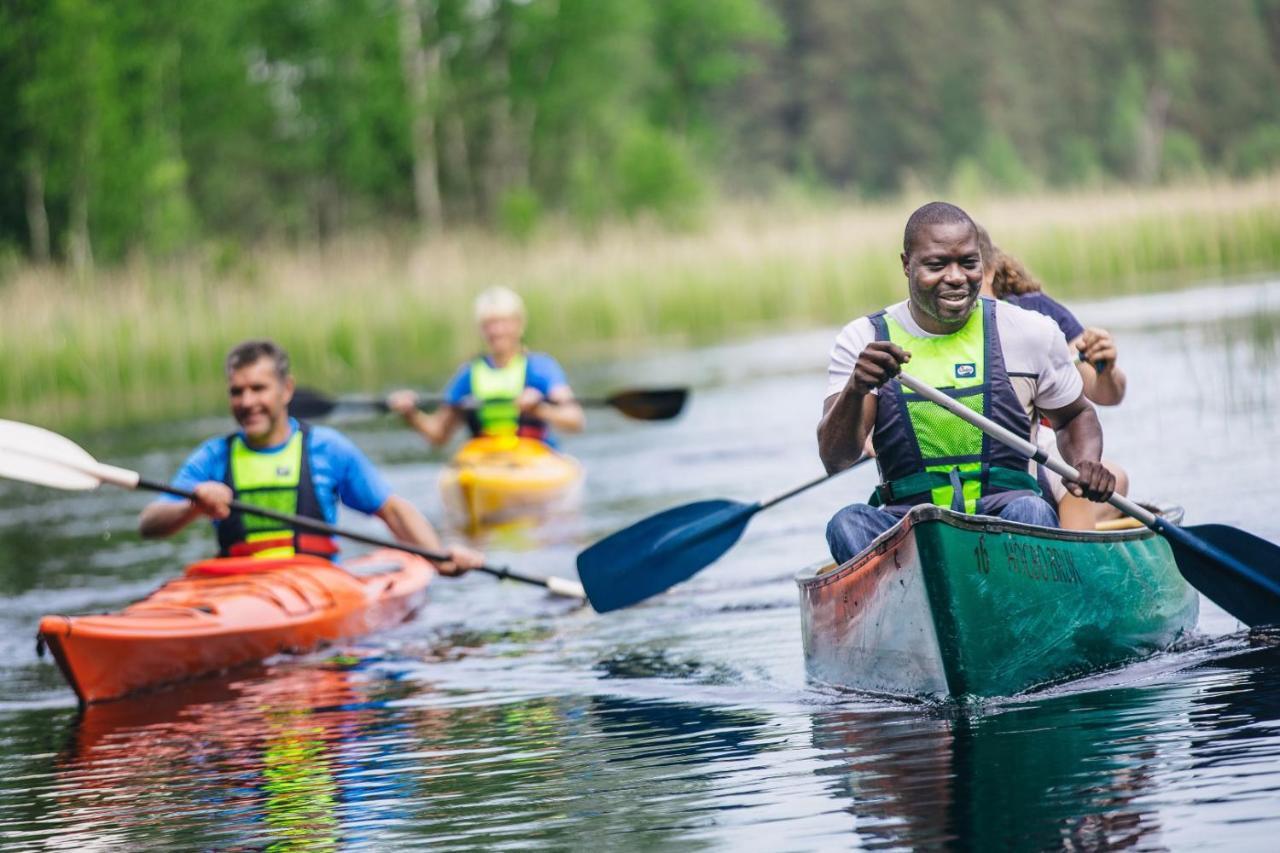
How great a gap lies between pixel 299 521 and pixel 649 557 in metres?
1.50

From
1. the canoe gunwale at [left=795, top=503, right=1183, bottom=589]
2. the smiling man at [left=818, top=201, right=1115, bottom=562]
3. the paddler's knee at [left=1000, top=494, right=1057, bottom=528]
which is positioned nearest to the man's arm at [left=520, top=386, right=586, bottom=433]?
the canoe gunwale at [left=795, top=503, right=1183, bottom=589]

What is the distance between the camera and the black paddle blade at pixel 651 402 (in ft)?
41.2

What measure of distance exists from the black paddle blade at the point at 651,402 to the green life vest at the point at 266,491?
14.0 feet

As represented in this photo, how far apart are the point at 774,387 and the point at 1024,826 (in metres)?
13.2

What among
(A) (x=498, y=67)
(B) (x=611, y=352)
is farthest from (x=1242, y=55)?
(B) (x=611, y=352)

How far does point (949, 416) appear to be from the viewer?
240 inches

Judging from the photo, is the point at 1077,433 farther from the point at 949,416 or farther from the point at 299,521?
the point at 299,521

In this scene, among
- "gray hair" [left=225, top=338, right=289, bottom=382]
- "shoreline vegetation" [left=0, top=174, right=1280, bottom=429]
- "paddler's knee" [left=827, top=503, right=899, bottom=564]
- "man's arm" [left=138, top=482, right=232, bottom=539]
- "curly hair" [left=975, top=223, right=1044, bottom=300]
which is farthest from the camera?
"shoreline vegetation" [left=0, top=174, right=1280, bottom=429]

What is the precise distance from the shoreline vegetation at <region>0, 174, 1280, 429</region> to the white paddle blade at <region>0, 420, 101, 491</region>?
12.2 m

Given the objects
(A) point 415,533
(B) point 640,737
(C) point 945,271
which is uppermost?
(C) point 945,271

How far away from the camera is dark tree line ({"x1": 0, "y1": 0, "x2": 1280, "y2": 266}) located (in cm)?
2894

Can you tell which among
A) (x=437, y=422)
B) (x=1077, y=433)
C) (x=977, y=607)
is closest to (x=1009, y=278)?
(x=1077, y=433)

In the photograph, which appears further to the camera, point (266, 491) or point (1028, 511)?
point (266, 491)

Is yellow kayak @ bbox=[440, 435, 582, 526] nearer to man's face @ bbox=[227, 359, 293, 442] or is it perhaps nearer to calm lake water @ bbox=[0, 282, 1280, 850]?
calm lake water @ bbox=[0, 282, 1280, 850]
